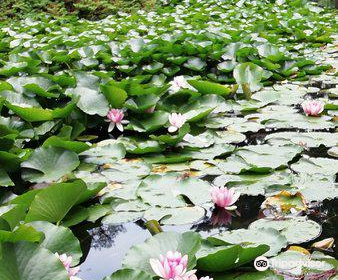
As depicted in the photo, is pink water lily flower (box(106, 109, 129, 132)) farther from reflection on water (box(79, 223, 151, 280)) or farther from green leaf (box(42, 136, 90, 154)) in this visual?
reflection on water (box(79, 223, 151, 280))

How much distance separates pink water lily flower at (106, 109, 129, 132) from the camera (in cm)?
242

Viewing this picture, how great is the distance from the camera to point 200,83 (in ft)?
9.00

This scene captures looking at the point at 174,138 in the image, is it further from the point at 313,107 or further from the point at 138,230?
the point at 313,107

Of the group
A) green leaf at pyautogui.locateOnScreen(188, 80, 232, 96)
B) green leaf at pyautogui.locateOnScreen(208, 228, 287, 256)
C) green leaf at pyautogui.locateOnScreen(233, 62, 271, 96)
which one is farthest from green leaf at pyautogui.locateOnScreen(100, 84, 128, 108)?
green leaf at pyautogui.locateOnScreen(208, 228, 287, 256)

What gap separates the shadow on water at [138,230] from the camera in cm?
145

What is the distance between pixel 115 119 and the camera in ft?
7.97

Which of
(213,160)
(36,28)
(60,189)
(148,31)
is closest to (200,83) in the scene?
(213,160)

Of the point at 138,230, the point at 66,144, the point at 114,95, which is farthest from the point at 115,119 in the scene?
the point at 138,230

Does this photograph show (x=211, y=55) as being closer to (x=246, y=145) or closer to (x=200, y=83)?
(x=200, y=83)

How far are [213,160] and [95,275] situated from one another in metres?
0.87

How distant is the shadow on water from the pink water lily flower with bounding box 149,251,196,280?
12.5 inches

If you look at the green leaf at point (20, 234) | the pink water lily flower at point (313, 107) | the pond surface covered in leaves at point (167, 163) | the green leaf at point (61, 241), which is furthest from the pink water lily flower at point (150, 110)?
the green leaf at point (20, 234)

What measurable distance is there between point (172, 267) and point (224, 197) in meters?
0.55

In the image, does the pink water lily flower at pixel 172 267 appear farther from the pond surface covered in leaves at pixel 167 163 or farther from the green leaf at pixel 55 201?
the green leaf at pixel 55 201
